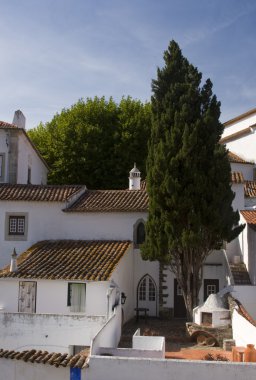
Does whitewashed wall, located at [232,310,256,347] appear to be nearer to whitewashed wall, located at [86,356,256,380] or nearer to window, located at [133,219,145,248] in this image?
whitewashed wall, located at [86,356,256,380]

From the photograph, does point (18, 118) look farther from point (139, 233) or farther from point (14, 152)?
point (139, 233)

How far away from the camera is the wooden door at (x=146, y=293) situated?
80.2ft

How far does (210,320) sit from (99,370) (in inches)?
322

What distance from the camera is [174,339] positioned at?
18.9 metres

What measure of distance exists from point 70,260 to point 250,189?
17.5 m

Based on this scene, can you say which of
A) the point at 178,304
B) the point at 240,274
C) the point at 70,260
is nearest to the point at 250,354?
the point at 240,274

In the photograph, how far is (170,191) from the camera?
20.0 meters

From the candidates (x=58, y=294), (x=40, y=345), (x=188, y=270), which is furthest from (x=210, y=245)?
(x=40, y=345)

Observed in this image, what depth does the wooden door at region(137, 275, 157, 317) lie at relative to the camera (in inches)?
962

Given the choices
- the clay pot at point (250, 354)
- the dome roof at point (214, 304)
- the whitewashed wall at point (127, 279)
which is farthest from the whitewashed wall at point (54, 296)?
the clay pot at point (250, 354)

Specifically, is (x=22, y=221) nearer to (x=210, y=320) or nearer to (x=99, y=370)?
(x=210, y=320)

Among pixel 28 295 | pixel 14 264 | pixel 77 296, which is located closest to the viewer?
pixel 77 296

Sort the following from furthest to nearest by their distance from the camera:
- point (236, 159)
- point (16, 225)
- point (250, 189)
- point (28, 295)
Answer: point (236, 159) → point (250, 189) → point (16, 225) → point (28, 295)

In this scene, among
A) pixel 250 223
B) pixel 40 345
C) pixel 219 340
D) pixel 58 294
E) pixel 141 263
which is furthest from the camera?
pixel 141 263
